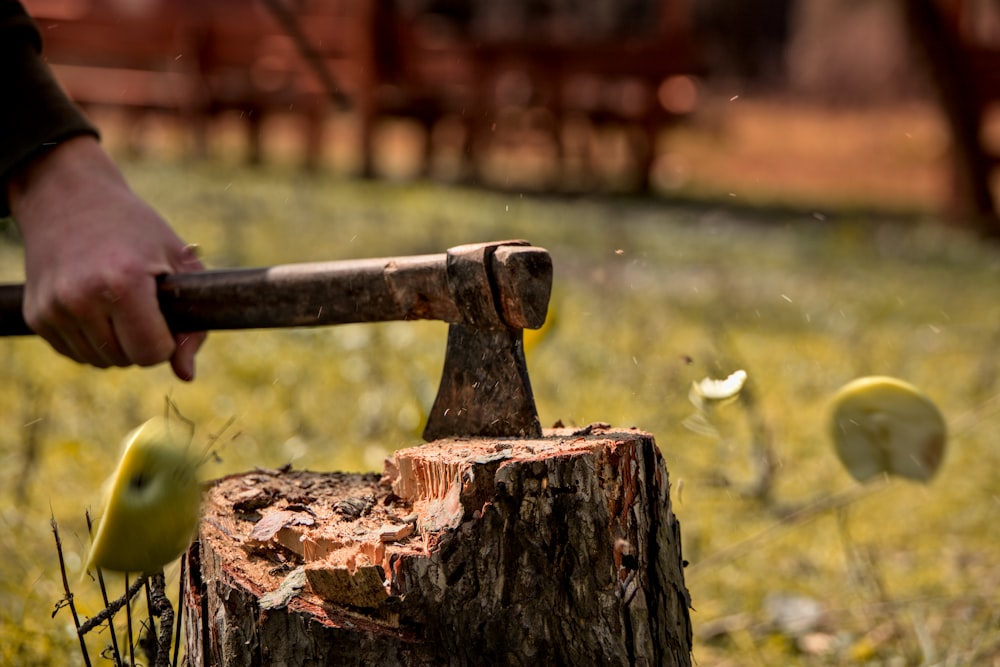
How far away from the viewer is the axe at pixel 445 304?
58.4 inches

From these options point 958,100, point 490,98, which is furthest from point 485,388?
point 490,98

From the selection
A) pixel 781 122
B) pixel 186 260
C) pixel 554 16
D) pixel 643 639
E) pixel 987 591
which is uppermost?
pixel 186 260

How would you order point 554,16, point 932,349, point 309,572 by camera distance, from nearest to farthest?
point 309,572
point 932,349
point 554,16

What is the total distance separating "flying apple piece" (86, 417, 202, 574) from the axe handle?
0.34 m

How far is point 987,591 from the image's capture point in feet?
8.41

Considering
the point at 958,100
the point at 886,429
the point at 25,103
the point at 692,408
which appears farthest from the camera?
the point at 958,100

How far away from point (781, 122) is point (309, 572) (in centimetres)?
2225

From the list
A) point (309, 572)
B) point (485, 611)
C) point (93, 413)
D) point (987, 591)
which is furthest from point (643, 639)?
point (93, 413)

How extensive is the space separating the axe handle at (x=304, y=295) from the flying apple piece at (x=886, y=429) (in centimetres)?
73

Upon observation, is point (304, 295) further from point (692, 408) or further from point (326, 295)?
point (692, 408)

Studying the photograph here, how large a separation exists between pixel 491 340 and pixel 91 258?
0.59 meters

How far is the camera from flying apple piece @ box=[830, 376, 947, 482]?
1875 mm

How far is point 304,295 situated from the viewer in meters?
1.67

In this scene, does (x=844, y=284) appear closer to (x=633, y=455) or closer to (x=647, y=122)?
(x=647, y=122)
